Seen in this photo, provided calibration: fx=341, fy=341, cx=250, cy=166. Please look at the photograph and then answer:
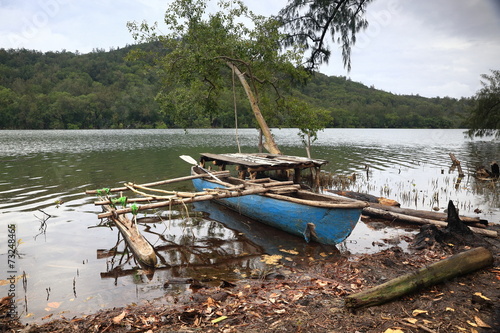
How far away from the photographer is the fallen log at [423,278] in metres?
4.33

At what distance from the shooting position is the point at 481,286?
502cm

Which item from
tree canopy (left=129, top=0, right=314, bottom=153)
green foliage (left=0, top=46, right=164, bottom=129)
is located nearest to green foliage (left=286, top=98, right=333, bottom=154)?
tree canopy (left=129, top=0, right=314, bottom=153)

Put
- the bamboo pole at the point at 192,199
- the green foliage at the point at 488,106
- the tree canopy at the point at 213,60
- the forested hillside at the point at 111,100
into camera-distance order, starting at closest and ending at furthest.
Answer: the bamboo pole at the point at 192,199, the tree canopy at the point at 213,60, the green foliage at the point at 488,106, the forested hillside at the point at 111,100

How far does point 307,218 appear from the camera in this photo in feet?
26.0

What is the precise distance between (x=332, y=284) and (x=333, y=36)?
27.3 feet

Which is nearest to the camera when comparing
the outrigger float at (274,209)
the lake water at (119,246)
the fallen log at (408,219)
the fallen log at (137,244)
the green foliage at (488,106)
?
the lake water at (119,246)

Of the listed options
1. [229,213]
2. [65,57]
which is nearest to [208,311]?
→ [229,213]

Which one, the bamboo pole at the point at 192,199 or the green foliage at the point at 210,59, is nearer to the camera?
the bamboo pole at the point at 192,199

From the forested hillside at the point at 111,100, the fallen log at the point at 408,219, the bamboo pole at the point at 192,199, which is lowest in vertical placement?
the fallen log at the point at 408,219

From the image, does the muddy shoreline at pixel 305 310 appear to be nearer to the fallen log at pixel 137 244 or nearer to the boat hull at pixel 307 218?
the fallen log at pixel 137 244

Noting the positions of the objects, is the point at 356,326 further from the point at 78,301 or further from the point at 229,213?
the point at 229,213

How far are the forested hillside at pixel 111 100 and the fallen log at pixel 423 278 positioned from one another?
77016 millimetres

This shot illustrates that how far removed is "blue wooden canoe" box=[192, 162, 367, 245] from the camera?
24.3ft

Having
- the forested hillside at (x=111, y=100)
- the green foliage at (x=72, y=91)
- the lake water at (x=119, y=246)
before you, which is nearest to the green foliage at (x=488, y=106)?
the lake water at (x=119, y=246)
